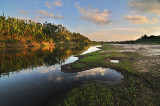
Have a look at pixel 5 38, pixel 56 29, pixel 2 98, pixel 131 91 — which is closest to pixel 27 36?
pixel 5 38

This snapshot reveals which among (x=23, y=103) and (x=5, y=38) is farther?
(x=5, y=38)

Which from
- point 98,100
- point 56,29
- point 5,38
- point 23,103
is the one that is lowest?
point 23,103

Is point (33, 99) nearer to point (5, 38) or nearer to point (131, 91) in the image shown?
point (131, 91)

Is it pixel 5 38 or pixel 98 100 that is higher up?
pixel 5 38

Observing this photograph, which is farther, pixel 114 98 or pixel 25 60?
pixel 25 60

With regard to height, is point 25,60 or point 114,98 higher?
point 25,60

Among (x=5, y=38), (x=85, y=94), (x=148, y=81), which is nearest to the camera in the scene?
(x=85, y=94)

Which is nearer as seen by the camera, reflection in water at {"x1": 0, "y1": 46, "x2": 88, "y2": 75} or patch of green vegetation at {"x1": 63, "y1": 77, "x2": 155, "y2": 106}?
patch of green vegetation at {"x1": 63, "y1": 77, "x2": 155, "y2": 106}

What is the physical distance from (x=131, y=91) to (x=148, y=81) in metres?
4.38

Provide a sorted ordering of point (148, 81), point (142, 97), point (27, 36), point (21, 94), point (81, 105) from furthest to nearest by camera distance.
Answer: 1. point (27, 36)
2. point (148, 81)
3. point (21, 94)
4. point (142, 97)
5. point (81, 105)

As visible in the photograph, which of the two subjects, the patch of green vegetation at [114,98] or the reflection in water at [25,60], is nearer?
the patch of green vegetation at [114,98]

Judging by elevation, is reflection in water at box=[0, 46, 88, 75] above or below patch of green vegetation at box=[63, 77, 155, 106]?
above

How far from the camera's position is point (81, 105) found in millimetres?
7859

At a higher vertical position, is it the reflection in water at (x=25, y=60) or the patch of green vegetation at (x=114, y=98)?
the reflection in water at (x=25, y=60)
